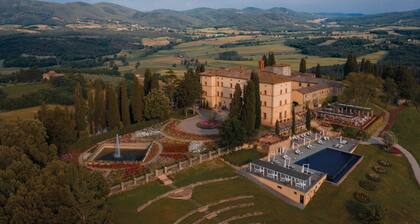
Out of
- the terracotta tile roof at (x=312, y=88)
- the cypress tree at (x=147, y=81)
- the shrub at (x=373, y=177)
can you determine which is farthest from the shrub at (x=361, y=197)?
the cypress tree at (x=147, y=81)

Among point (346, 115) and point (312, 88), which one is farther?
point (312, 88)

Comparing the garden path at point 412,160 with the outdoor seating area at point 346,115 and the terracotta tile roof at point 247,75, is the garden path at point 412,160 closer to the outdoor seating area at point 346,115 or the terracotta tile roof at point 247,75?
the outdoor seating area at point 346,115

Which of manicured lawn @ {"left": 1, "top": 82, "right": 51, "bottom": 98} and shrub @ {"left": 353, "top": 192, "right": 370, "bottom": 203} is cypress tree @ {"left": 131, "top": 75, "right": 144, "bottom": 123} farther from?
manicured lawn @ {"left": 1, "top": 82, "right": 51, "bottom": 98}

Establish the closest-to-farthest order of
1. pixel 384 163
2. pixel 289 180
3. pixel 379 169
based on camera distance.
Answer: pixel 289 180 → pixel 379 169 → pixel 384 163

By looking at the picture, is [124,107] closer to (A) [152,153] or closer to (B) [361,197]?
(A) [152,153]

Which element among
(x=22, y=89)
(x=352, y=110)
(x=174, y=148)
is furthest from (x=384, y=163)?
(x=22, y=89)

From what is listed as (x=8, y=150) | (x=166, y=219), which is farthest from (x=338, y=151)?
(x=8, y=150)

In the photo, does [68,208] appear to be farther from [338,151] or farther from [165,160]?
[338,151]
